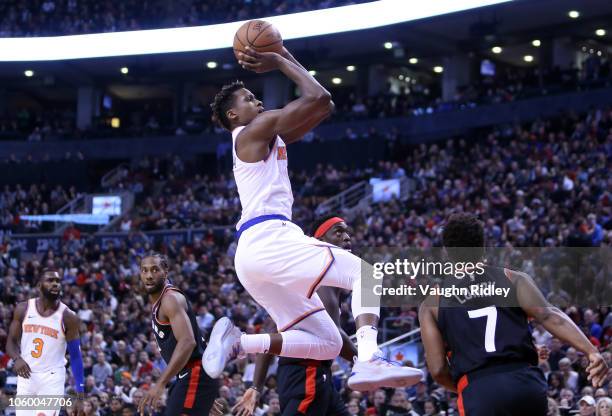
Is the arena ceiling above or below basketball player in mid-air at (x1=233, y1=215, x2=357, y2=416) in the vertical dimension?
above

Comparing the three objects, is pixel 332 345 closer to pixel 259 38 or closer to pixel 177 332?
pixel 177 332

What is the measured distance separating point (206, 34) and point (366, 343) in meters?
27.3

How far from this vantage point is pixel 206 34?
32188mm

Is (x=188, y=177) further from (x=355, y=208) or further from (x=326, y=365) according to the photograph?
(x=326, y=365)

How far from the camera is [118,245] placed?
26422 mm

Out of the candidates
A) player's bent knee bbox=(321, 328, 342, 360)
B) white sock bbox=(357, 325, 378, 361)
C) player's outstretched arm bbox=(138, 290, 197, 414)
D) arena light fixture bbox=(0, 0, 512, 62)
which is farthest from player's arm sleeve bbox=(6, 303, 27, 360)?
arena light fixture bbox=(0, 0, 512, 62)

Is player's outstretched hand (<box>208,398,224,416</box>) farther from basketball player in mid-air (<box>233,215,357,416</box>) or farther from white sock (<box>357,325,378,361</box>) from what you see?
white sock (<box>357,325,378,361</box>)

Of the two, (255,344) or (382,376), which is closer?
(382,376)

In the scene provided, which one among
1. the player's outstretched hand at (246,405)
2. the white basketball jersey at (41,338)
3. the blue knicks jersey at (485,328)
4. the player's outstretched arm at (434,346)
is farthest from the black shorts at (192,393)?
the white basketball jersey at (41,338)

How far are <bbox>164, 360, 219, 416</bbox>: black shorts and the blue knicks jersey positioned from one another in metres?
2.88

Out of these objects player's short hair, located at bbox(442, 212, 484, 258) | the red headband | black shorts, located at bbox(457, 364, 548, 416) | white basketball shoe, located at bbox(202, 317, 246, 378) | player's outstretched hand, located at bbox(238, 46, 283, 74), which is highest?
player's outstretched hand, located at bbox(238, 46, 283, 74)

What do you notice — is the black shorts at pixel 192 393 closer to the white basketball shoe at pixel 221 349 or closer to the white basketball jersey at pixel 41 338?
the white basketball shoe at pixel 221 349

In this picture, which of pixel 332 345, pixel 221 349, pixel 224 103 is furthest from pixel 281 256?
pixel 224 103

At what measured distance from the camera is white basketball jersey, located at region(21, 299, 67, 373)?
10164 mm
